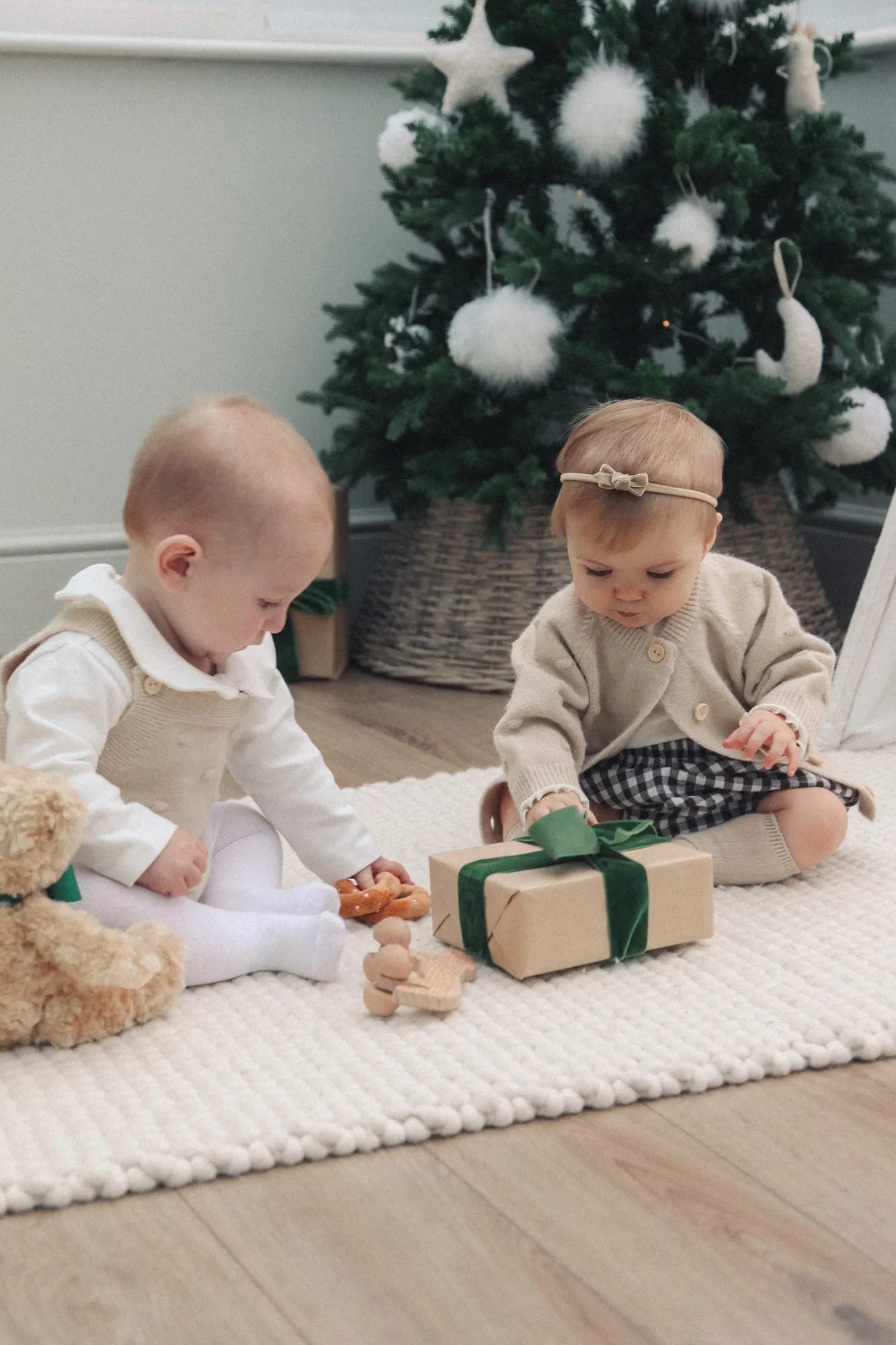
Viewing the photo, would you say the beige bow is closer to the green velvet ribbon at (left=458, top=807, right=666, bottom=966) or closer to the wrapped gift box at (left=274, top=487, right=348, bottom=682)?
the green velvet ribbon at (left=458, top=807, right=666, bottom=966)

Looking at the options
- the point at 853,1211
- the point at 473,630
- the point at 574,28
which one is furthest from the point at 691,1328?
the point at 574,28

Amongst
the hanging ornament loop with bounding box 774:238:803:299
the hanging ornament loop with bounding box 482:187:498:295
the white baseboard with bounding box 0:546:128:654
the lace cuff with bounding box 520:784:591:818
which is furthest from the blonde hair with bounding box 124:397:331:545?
the white baseboard with bounding box 0:546:128:654

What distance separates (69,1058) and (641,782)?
608mm

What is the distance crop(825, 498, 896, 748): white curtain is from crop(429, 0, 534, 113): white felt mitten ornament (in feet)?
2.58

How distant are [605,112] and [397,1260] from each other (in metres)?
1.58

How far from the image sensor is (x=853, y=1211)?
0.80m

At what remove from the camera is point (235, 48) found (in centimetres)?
230

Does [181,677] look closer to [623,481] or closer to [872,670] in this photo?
[623,481]

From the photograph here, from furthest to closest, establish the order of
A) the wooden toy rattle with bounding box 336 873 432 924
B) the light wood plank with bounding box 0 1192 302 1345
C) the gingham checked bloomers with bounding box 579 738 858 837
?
the gingham checked bloomers with bounding box 579 738 858 837 < the wooden toy rattle with bounding box 336 873 432 924 < the light wood plank with bounding box 0 1192 302 1345

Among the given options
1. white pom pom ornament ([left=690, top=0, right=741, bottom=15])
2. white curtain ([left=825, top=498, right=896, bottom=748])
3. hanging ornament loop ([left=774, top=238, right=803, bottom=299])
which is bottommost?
white curtain ([left=825, top=498, right=896, bottom=748])

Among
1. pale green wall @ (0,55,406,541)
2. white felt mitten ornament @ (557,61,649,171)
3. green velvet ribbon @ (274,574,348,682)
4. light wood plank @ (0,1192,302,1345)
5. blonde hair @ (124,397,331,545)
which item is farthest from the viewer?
pale green wall @ (0,55,406,541)

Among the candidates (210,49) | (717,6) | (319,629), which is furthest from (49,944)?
(210,49)

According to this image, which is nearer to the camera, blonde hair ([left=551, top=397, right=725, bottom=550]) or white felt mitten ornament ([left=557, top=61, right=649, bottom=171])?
blonde hair ([left=551, top=397, right=725, bottom=550])

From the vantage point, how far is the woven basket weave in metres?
2.12
